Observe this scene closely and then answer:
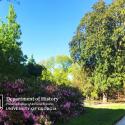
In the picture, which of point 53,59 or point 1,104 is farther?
point 53,59

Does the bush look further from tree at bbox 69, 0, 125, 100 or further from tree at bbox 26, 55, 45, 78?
tree at bbox 69, 0, 125, 100

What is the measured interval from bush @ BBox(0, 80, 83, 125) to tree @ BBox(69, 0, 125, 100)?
3223 cm

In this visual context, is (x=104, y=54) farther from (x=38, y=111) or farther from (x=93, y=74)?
(x=38, y=111)

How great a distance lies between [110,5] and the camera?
186 feet

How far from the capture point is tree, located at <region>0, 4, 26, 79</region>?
1523 inches

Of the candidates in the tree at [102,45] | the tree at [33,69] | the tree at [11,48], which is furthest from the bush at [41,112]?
the tree at [102,45]

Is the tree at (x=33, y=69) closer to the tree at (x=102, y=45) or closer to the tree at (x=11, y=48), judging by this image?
the tree at (x=11, y=48)

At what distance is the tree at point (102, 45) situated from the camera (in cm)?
5362

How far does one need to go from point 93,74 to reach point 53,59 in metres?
45.3

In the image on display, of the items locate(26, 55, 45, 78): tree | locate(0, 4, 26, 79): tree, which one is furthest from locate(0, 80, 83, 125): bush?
locate(26, 55, 45, 78): tree

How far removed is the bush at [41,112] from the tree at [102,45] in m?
32.2

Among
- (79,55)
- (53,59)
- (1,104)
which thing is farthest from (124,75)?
(53,59)

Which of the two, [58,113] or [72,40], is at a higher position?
[72,40]

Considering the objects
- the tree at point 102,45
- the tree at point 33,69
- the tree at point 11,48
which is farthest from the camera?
the tree at point 102,45
